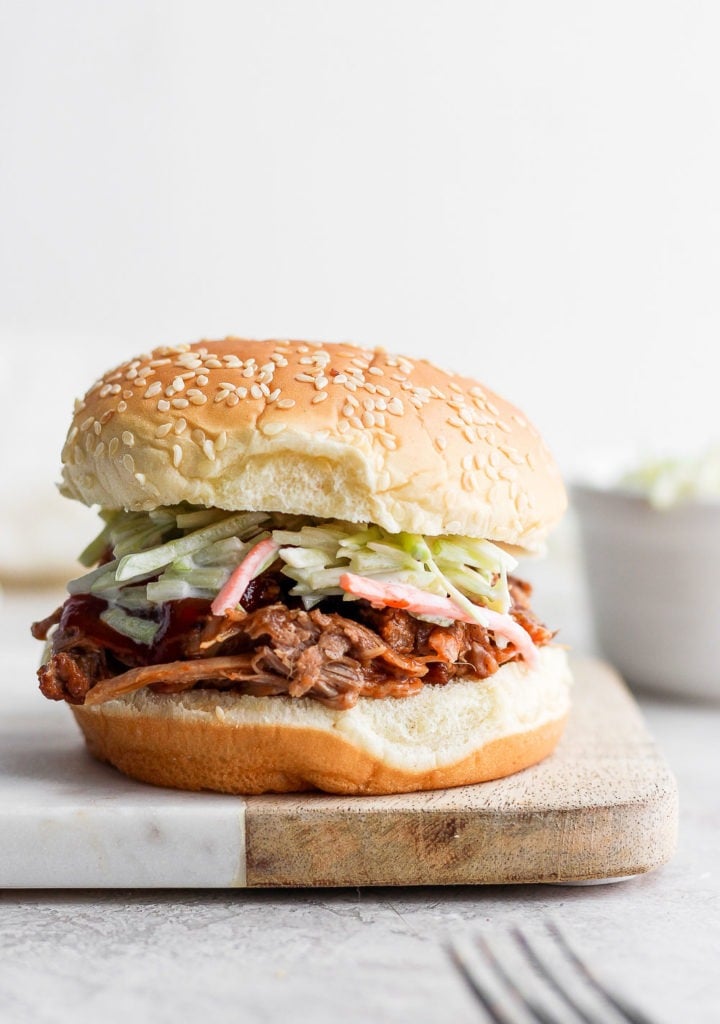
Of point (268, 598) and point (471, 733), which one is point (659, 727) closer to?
point (471, 733)

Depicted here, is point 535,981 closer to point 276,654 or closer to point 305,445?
point 276,654

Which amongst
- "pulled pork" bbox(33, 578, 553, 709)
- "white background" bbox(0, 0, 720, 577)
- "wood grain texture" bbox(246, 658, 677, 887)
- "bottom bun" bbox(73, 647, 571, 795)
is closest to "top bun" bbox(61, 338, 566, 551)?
"pulled pork" bbox(33, 578, 553, 709)

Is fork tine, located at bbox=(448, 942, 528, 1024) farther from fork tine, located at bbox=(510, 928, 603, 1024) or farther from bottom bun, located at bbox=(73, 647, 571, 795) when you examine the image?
bottom bun, located at bbox=(73, 647, 571, 795)

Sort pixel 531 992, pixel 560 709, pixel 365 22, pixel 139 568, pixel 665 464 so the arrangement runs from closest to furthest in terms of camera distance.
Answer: pixel 531 992, pixel 139 568, pixel 560 709, pixel 665 464, pixel 365 22

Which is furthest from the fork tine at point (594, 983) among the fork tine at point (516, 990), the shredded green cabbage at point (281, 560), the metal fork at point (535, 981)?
the shredded green cabbage at point (281, 560)

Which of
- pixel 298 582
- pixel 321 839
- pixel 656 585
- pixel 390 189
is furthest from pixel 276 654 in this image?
pixel 390 189

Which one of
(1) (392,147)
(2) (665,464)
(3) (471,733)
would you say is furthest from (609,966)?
(1) (392,147)
